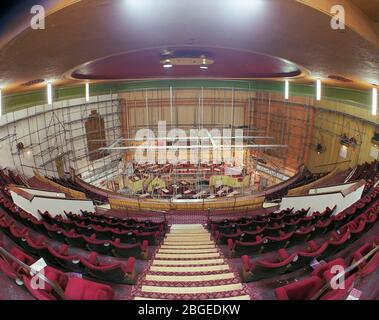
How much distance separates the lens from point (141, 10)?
8.27ft

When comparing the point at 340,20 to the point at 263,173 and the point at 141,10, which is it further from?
the point at 263,173

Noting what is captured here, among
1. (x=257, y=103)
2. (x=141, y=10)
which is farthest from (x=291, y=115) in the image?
(x=141, y=10)

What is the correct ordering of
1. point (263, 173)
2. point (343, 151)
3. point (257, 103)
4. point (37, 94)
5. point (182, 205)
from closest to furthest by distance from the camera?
1. point (182, 205)
2. point (37, 94)
3. point (343, 151)
4. point (263, 173)
5. point (257, 103)

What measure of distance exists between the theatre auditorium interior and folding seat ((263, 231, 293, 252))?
0.03 meters

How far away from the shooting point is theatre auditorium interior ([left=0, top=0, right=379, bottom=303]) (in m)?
2.68

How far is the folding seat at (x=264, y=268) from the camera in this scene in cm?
413

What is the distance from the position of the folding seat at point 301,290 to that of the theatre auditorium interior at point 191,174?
0.01m

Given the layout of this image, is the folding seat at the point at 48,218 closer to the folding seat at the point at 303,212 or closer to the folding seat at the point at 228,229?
the folding seat at the point at 228,229

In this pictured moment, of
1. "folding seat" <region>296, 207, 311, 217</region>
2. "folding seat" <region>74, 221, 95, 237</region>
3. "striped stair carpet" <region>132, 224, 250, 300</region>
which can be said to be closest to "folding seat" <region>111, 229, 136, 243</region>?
"folding seat" <region>74, 221, 95, 237</region>

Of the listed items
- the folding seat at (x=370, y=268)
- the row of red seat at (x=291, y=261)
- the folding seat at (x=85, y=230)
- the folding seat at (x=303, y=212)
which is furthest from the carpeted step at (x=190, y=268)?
the folding seat at (x=303, y=212)

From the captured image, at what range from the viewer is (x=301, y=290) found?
331 centimetres
